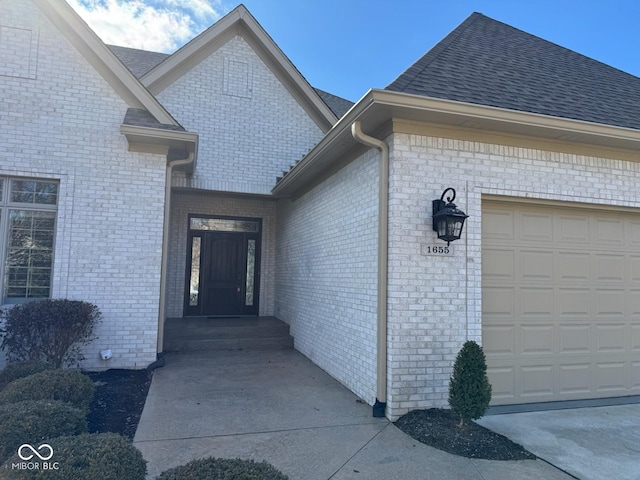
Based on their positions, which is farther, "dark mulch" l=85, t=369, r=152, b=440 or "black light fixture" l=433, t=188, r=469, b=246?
"black light fixture" l=433, t=188, r=469, b=246

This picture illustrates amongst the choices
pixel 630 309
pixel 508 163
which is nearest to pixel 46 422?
pixel 508 163

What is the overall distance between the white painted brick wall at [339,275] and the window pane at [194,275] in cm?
255

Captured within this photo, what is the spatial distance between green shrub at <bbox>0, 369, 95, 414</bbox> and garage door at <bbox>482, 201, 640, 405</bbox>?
4575 millimetres

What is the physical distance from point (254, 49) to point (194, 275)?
19.2ft

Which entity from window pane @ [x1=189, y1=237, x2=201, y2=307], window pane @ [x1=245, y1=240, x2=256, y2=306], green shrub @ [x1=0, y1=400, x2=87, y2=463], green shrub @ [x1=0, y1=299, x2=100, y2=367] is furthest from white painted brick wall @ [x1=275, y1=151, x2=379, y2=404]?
green shrub @ [x1=0, y1=299, x2=100, y2=367]

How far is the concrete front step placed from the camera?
27.7 feet

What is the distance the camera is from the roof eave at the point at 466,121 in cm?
458

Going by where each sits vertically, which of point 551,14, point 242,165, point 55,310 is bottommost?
point 55,310

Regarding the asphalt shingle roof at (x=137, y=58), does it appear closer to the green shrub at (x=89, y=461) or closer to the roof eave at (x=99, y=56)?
the roof eave at (x=99, y=56)

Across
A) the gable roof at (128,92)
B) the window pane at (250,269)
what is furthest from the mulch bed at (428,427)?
the window pane at (250,269)

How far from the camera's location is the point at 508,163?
5.36 m

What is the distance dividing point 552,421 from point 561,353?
1047mm

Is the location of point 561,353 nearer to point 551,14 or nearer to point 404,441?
A: point 404,441

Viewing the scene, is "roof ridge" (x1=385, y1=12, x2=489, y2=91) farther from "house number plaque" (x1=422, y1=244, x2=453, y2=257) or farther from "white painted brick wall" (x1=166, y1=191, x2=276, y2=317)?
"white painted brick wall" (x1=166, y1=191, x2=276, y2=317)
